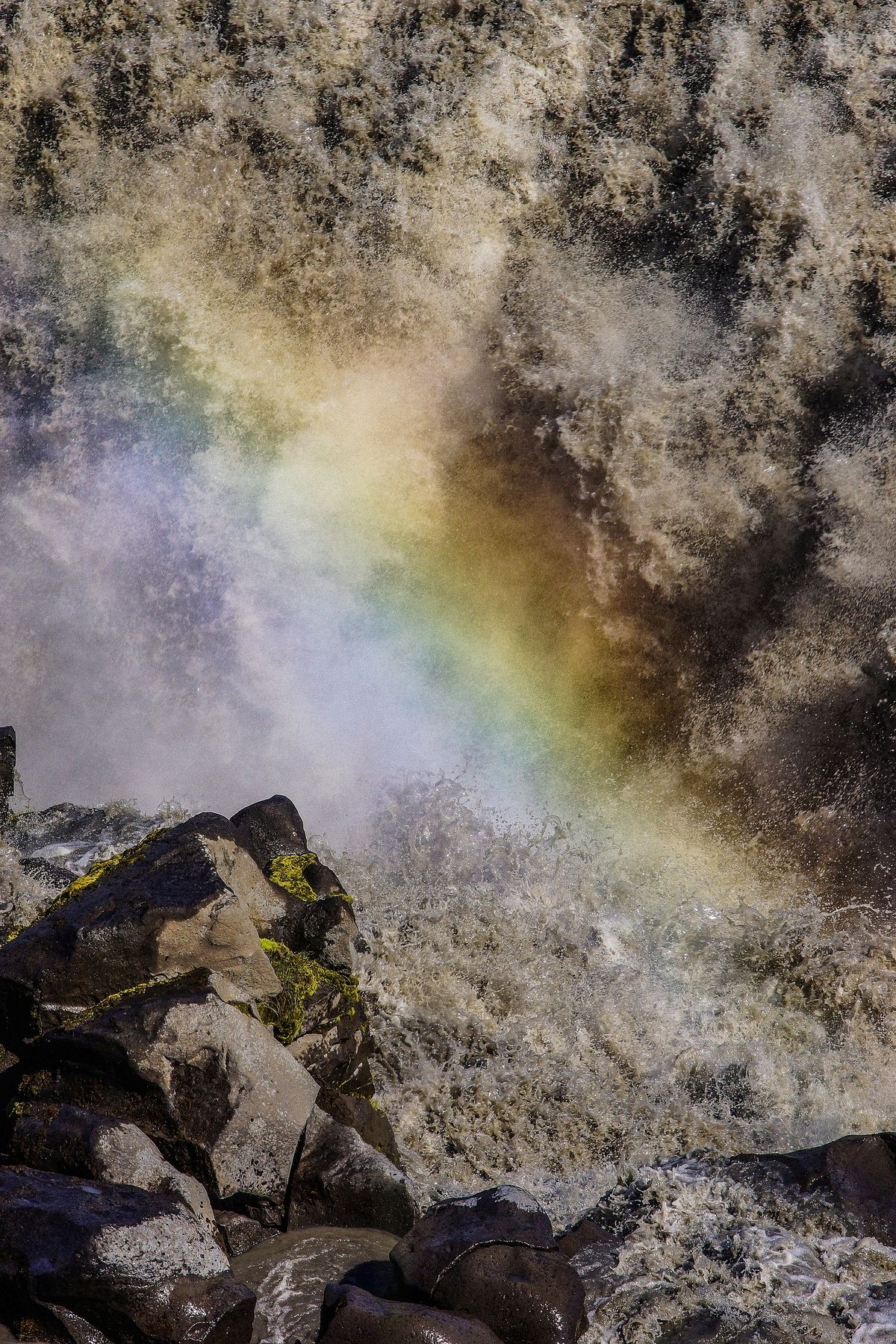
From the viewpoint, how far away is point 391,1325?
9.18 ft

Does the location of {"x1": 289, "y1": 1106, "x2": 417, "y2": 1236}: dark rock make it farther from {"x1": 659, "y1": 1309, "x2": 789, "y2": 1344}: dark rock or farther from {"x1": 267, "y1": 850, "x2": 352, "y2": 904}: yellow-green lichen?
{"x1": 267, "y1": 850, "x2": 352, "y2": 904}: yellow-green lichen

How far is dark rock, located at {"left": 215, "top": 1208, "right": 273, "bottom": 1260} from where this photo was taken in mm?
3369

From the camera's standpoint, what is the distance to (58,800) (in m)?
7.24

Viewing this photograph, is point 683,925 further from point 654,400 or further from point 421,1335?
point 421,1335

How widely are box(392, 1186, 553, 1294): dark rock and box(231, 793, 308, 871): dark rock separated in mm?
2339

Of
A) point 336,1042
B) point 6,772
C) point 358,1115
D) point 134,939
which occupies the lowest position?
point 358,1115

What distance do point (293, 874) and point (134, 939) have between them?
1.33 meters

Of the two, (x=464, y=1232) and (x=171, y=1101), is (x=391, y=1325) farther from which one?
(x=171, y=1101)

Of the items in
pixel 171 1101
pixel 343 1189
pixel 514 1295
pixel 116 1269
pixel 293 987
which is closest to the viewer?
pixel 116 1269

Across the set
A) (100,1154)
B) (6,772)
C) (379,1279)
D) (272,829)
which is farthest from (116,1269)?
(6,772)

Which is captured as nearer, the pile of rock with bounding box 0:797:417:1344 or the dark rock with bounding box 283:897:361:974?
the pile of rock with bounding box 0:797:417:1344

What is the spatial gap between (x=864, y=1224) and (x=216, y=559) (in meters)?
5.62

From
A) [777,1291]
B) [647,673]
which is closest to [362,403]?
[647,673]

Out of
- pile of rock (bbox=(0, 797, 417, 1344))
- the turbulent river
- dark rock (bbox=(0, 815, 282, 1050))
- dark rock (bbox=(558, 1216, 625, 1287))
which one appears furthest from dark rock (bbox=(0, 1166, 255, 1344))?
the turbulent river
